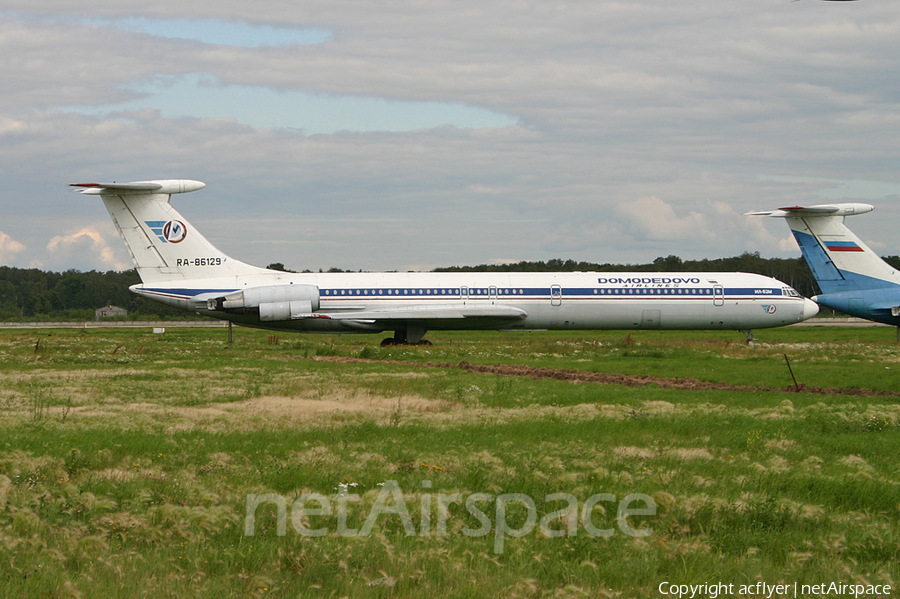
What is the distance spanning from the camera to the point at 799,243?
133ft

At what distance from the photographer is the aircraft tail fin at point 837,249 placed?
129 feet

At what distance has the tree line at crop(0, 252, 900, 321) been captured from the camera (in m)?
110

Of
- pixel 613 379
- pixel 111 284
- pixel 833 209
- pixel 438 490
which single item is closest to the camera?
pixel 438 490

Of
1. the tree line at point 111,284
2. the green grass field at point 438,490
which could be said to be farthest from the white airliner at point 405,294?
the tree line at point 111,284

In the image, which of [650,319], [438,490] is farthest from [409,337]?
[438,490]

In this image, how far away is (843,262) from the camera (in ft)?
131

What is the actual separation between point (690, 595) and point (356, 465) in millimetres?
5273

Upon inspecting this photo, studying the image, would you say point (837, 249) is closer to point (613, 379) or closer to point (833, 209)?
point (833, 209)

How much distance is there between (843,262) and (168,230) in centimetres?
3108

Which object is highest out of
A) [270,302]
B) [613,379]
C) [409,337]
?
[270,302]

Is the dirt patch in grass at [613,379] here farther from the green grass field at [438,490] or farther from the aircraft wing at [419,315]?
the aircraft wing at [419,315]

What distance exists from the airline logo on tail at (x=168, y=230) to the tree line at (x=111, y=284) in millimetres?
52832

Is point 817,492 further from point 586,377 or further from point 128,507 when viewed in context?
point 586,377

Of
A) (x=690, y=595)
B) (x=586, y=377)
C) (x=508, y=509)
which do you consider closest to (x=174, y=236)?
(x=586, y=377)
